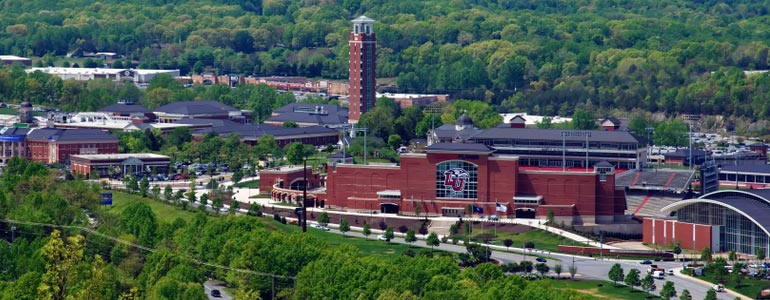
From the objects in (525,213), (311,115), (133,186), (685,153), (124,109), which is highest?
(124,109)

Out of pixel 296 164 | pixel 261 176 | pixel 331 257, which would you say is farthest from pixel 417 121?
pixel 331 257

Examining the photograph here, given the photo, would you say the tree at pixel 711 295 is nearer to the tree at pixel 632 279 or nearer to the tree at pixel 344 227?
the tree at pixel 632 279

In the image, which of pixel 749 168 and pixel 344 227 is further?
pixel 749 168

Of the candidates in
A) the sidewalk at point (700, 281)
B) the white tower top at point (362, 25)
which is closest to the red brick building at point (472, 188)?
the sidewalk at point (700, 281)

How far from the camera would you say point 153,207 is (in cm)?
8994

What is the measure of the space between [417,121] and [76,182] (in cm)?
3270

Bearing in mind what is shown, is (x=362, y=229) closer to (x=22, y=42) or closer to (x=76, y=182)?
(x=76, y=182)

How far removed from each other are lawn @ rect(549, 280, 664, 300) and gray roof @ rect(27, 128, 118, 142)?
45920 millimetres

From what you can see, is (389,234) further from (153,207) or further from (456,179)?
(153,207)

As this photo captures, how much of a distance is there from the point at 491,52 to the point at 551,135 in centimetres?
6470

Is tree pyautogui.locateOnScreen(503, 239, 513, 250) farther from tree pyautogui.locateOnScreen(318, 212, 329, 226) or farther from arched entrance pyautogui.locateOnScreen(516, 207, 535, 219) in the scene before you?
tree pyautogui.locateOnScreen(318, 212, 329, 226)

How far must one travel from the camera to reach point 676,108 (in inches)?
5384

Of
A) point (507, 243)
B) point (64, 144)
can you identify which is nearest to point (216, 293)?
point (507, 243)

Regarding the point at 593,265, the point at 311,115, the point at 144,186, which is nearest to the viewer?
the point at 593,265
